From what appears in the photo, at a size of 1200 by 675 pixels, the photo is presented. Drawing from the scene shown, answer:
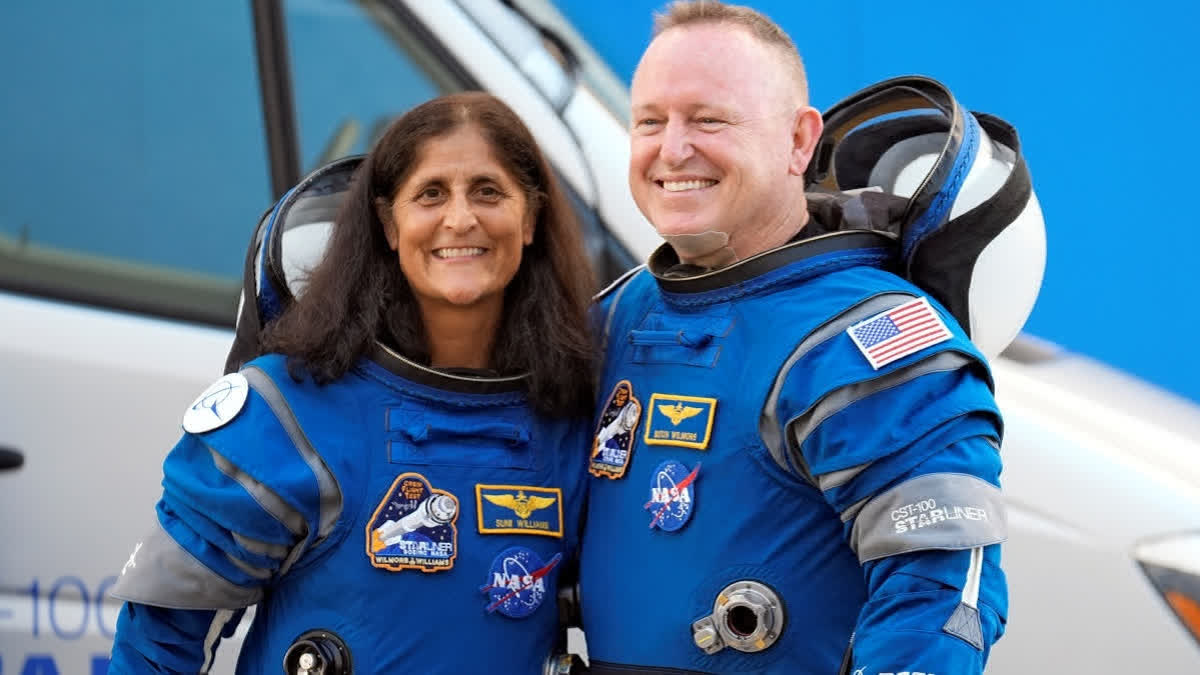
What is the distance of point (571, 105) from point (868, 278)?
1.03 m

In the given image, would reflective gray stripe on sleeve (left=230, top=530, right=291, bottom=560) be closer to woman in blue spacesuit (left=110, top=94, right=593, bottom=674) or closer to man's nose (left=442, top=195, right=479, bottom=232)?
woman in blue spacesuit (left=110, top=94, right=593, bottom=674)

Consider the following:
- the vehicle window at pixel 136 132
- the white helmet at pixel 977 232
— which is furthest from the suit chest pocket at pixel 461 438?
the vehicle window at pixel 136 132

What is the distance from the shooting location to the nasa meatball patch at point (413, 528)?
1.96 meters

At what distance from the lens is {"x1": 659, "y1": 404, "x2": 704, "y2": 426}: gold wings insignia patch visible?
191 centimetres

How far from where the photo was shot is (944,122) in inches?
91.5

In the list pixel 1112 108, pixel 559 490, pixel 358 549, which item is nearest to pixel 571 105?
pixel 559 490

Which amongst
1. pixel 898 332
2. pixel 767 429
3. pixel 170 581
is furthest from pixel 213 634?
pixel 898 332

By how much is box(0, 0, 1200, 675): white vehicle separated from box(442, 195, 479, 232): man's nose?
635 millimetres

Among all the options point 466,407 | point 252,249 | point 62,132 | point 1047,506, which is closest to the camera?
point 466,407

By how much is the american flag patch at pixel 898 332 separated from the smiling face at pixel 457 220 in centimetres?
58

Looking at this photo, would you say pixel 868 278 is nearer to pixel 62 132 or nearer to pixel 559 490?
pixel 559 490

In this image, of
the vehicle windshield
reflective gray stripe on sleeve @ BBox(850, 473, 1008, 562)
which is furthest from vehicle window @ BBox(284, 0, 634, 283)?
reflective gray stripe on sleeve @ BBox(850, 473, 1008, 562)

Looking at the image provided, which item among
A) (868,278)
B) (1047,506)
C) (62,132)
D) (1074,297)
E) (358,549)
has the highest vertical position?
(62,132)

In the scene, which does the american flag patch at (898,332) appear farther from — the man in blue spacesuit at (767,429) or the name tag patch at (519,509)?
the name tag patch at (519,509)
